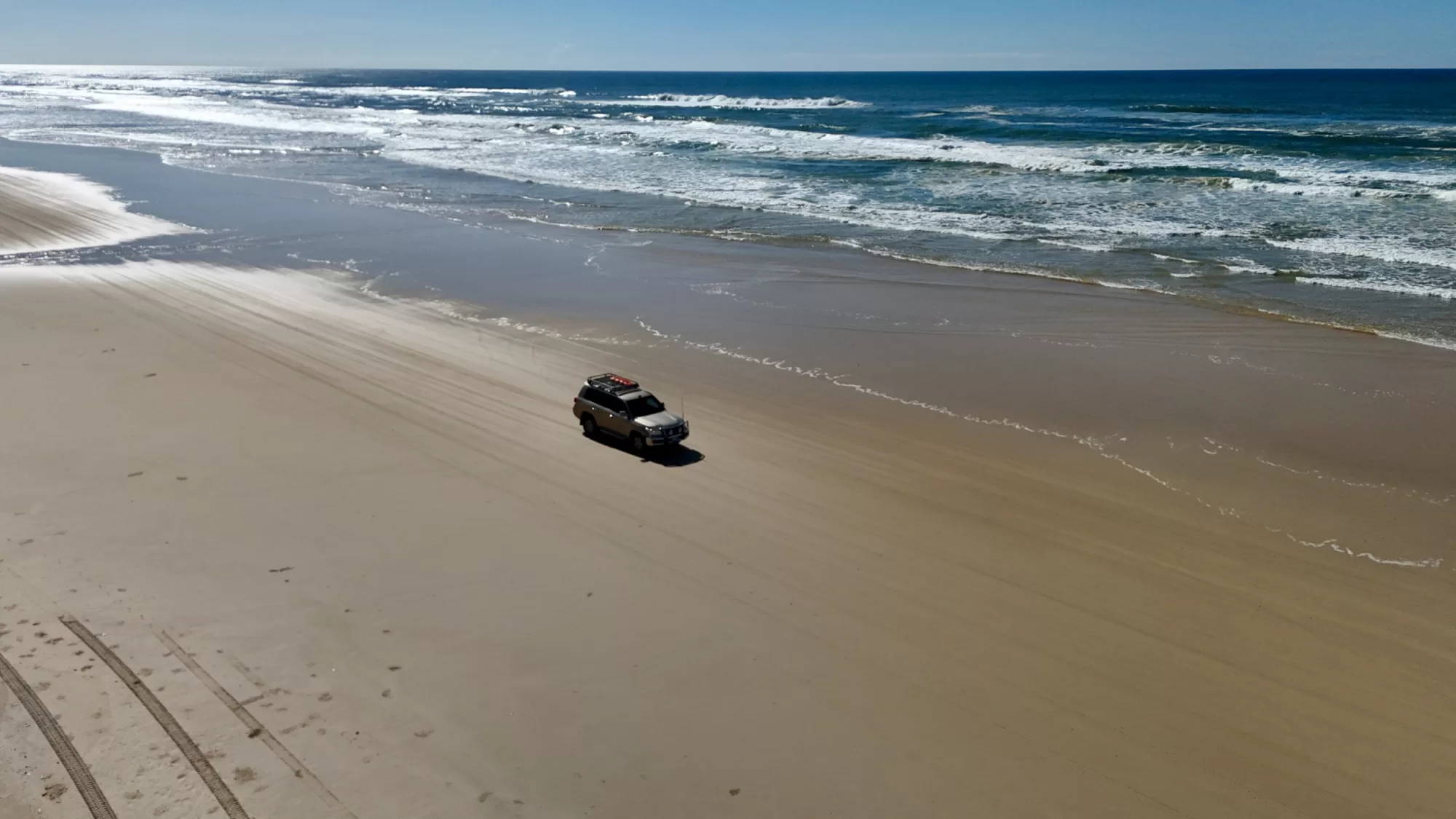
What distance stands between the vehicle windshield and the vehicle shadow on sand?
1.95 ft

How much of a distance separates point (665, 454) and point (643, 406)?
0.93 m

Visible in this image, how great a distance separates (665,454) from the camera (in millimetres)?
16922

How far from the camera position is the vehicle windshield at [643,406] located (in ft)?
55.1

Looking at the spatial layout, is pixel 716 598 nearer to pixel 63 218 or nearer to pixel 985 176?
pixel 63 218

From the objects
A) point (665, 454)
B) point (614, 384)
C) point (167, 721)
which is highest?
point (614, 384)

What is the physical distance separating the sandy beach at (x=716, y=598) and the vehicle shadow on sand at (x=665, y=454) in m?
0.11

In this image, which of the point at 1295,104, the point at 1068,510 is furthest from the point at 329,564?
the point at 1295,104

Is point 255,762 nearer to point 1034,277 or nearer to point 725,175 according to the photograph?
point 1034,277

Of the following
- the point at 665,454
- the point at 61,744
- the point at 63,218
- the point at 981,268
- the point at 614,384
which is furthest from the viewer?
the point at 63,218

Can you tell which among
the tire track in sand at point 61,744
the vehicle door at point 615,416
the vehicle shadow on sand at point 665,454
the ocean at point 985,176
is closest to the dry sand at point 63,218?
the ocean at point 985,176

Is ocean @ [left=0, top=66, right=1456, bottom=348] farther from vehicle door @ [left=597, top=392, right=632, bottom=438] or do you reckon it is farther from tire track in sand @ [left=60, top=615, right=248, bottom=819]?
tire track in sand @ [left=60, top=615, right=248, bottom=819]

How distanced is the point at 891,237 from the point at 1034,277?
7.25 m

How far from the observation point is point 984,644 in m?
11.6

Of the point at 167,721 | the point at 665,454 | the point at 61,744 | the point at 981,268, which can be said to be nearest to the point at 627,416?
the point at 665,454
